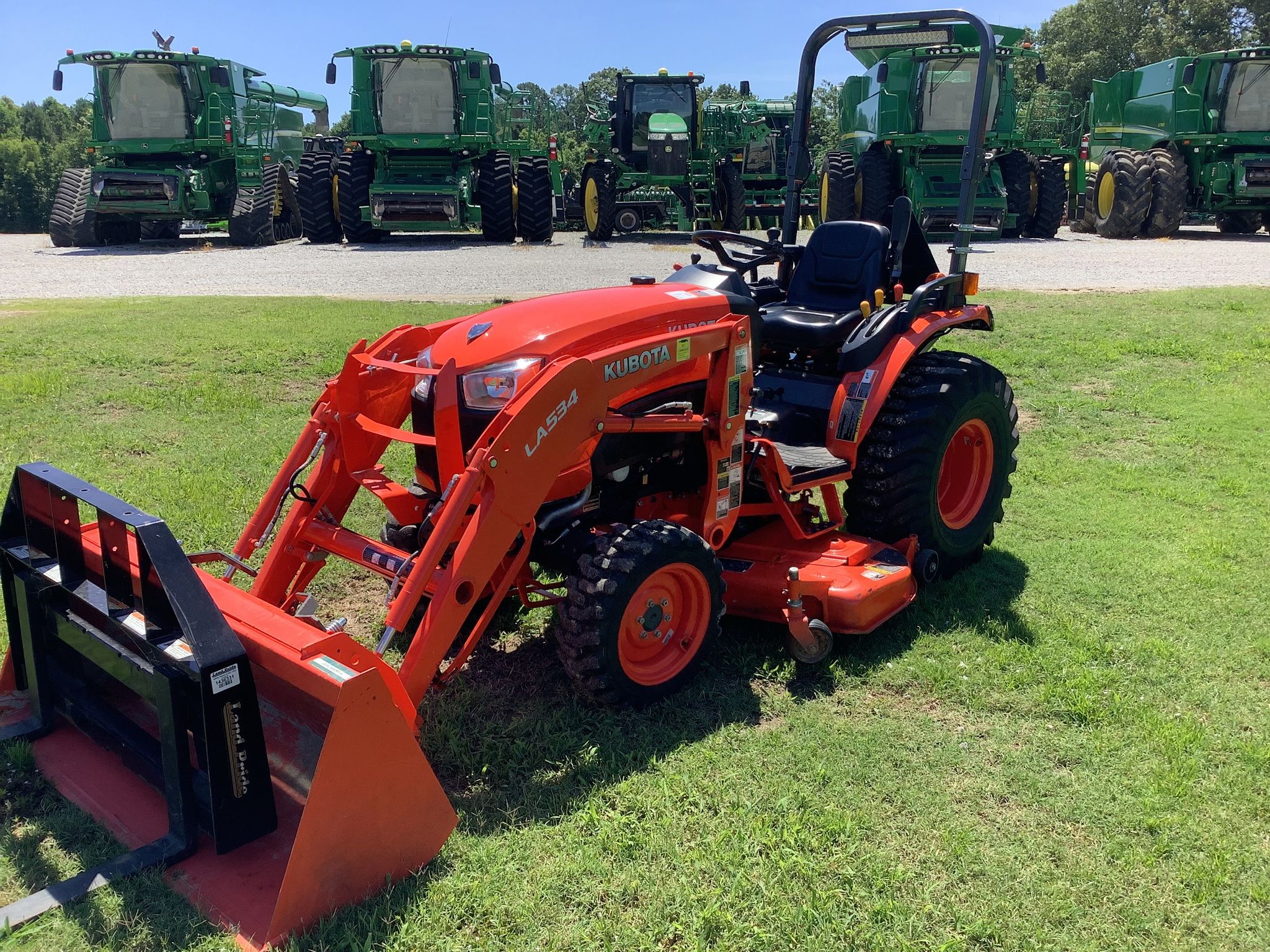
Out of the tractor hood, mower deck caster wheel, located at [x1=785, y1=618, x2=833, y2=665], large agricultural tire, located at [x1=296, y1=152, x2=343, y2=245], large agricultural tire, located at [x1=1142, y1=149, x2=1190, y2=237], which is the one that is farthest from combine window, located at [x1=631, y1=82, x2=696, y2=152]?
mower deck caster wheel, located at [x1=785, y1=618, x2=833, y2=665]

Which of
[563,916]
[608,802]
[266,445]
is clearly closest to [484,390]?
[608,802]

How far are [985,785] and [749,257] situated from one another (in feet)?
10.1

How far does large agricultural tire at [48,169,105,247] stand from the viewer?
19156 mm

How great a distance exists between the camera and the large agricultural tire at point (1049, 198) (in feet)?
63.9

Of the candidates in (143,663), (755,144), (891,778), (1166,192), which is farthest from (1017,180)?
(143,663)

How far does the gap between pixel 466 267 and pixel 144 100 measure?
8.83m

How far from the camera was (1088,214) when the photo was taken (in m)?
21.4

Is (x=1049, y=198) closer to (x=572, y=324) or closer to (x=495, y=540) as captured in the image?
(x=572, y=324)

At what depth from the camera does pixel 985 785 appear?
3227mm

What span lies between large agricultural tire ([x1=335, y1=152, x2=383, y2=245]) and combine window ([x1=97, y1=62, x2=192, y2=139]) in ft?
10.8

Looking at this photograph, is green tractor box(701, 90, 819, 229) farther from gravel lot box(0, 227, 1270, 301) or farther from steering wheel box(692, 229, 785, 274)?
steering wheel box(692, 229, 785, 274)

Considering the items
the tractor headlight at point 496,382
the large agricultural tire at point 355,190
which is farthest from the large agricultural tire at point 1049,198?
the tractor headlight at point 496,382

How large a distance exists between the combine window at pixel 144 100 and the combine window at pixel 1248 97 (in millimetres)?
19676

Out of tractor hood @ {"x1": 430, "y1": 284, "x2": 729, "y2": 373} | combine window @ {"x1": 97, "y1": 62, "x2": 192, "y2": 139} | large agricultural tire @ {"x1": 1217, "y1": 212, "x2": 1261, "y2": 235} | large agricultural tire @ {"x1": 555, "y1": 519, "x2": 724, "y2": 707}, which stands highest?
combine window @ {"x1": 97, "y1": 62, "x2": 192, "y2": 139}
